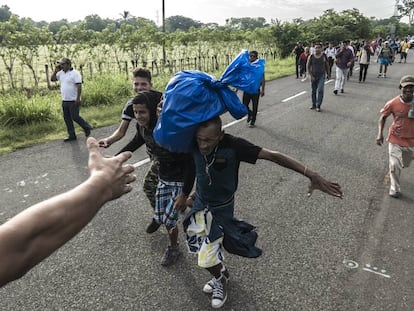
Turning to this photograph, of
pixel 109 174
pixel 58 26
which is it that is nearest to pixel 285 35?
pixel 58 26

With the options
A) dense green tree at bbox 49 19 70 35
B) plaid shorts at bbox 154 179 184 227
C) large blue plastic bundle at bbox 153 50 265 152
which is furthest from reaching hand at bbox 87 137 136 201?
dense green tree at bbox 49 19 70 35

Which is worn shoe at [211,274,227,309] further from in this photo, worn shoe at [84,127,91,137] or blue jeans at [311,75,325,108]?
blue jeans at [311,75,325,108]

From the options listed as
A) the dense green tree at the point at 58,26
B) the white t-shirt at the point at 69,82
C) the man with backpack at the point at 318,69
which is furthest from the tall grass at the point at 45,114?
the man with backpack at the point at 318,69

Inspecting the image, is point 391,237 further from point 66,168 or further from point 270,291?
point 66,168

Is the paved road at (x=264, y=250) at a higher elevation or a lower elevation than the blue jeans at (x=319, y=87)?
lower

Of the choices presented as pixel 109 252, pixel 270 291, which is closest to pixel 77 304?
pixel 109 252

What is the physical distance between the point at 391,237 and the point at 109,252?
2.97 metres

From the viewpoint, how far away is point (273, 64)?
2350 centimetres

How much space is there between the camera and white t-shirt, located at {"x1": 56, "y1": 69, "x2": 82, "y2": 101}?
23.4ft

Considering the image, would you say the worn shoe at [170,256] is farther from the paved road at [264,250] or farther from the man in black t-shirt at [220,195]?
the man in black t-shirt at [220,195]

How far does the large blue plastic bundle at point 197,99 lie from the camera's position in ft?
7.50

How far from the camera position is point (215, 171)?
261 cm

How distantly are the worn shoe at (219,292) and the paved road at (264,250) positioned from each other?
61 millimetres

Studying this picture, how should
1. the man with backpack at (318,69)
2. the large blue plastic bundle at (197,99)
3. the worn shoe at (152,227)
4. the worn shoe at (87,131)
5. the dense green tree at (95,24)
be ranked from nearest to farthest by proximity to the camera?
1. the large blue plastic bundle at (197,99)
2. the worn shoe at (152,227)
3. the worn shoe at (87,131)
4. the man with backpack at (318,69)
5. the dense green tree at (95,24)
